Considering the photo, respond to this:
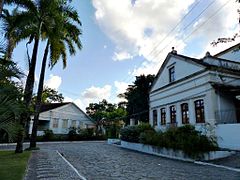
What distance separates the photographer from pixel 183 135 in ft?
49.6

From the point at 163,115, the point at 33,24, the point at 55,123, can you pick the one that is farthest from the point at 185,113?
the point at 55,123

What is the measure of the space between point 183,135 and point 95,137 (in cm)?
2606

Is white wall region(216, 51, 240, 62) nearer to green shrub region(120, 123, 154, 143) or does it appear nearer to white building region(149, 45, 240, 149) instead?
white building region(149, 45, 240, 149)

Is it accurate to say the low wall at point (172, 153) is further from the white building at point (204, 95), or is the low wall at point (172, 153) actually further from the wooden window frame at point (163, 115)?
the wooden window frame at point (163, 115)

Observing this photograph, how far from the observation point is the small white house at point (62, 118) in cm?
4084

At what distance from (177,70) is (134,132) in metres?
7.42

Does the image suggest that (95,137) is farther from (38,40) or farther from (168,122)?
(38,40)

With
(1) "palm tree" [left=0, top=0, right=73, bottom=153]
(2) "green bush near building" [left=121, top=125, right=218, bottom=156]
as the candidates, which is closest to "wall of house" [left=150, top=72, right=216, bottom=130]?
(2) "green bush near building" [left=121, top=125, right=218, bottom=156]

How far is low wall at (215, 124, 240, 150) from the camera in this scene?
610 inches

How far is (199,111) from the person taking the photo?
65.9ft

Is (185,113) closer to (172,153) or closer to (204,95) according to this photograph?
(204,95)

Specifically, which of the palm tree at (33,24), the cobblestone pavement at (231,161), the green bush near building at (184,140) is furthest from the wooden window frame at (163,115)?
the palm tree at (33,24)

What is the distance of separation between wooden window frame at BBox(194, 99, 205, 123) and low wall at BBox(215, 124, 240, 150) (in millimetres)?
2449

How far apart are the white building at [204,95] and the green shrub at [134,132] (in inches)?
124
